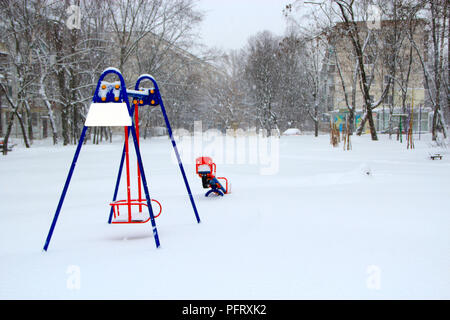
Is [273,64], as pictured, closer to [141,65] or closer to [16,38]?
[141,65]

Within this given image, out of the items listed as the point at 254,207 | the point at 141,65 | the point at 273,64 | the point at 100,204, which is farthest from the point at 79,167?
the point at 273,64

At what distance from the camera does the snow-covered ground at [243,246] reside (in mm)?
2855

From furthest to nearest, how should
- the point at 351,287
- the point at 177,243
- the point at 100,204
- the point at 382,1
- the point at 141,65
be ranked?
the point at 141,65 → the point at 382,1 → the point at 100,204 → the point at 177,243 → the point at 351,287

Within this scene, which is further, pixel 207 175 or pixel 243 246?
pixel 207 175

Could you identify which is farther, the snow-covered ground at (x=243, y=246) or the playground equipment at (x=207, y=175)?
the playground equipment at (x=207, y=175)

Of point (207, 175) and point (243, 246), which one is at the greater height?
point (207, 175)

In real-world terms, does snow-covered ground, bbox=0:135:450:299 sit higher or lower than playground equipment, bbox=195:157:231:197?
lower

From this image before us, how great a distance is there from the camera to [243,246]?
151 inches

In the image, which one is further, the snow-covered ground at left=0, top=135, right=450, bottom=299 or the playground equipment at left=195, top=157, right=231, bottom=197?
the playground equipment at left=195, top=157, right=231, bottom=197

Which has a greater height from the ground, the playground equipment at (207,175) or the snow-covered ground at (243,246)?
the playground equipment at (207,175)

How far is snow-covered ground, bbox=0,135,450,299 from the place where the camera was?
286 cm

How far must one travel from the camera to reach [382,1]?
2248 centimetres
